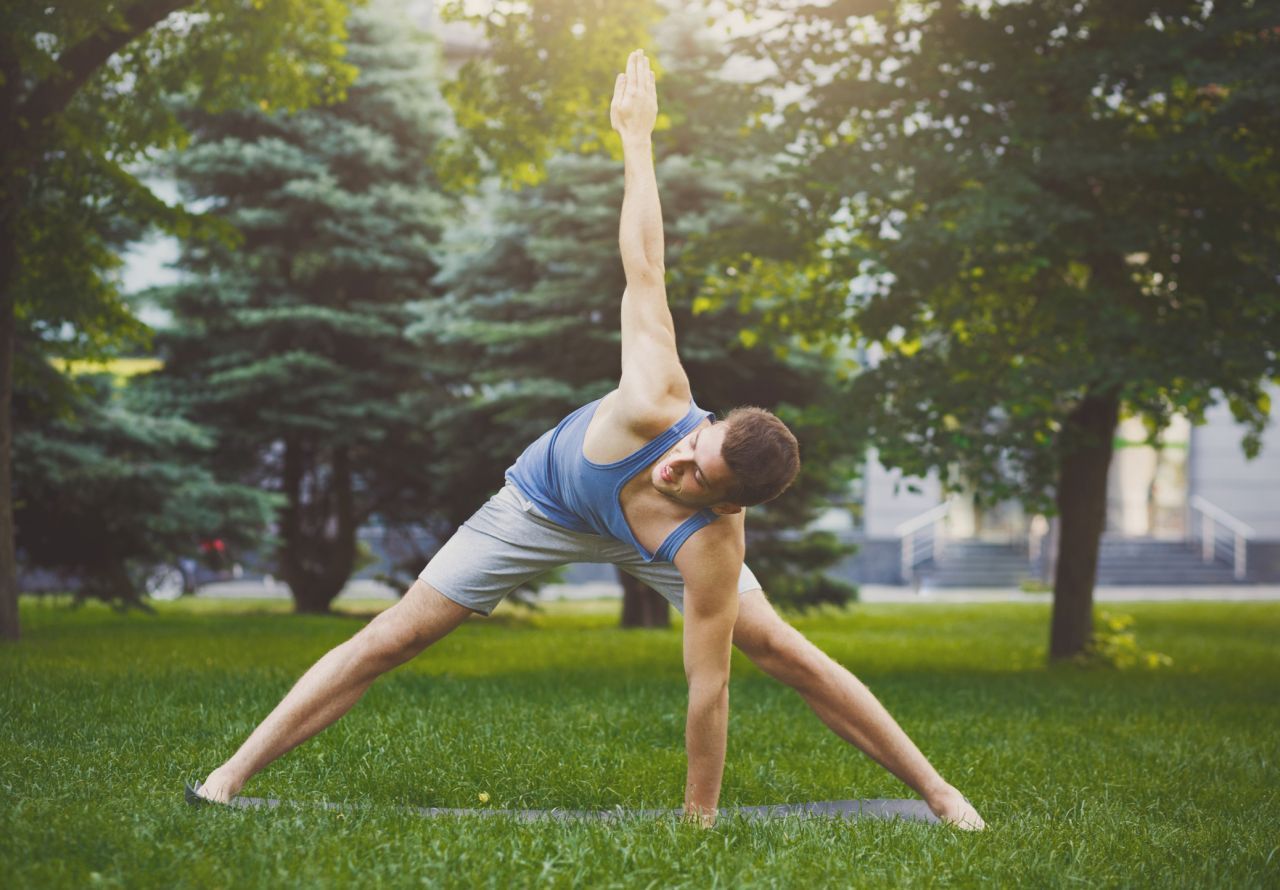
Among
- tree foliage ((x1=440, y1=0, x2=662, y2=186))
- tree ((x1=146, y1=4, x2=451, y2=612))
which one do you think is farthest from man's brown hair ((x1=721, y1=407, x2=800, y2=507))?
tree ((x1=146, y1=4, x2=451, y2=612))

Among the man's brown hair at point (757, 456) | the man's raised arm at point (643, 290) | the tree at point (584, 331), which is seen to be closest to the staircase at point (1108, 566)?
the tree at point (584, 331)

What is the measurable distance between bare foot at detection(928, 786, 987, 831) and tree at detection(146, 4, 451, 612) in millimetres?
12853

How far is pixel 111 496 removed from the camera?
14.0 metres

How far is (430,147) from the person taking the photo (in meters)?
17.9

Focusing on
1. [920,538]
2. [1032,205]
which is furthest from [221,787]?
[920,538]

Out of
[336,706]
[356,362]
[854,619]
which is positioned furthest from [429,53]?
[336,706]

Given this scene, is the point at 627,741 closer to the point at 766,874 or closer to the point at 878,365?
the point at 766,874

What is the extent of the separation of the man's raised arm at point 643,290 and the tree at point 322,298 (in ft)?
41.7

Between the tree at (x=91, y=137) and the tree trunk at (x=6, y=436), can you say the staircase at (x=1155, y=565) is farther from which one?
the tree trunk at (x=6, y=436)

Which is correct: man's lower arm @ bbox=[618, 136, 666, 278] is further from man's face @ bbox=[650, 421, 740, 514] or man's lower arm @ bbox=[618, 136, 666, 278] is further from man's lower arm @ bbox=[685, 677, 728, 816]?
man's lower arm @ bbox=[685, 677, 728, 816]

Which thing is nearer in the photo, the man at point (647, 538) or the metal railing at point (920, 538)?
the man at point (647, 538)

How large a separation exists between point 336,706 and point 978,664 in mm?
8806

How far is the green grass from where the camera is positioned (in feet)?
10.9

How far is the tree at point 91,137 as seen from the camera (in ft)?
30.6
